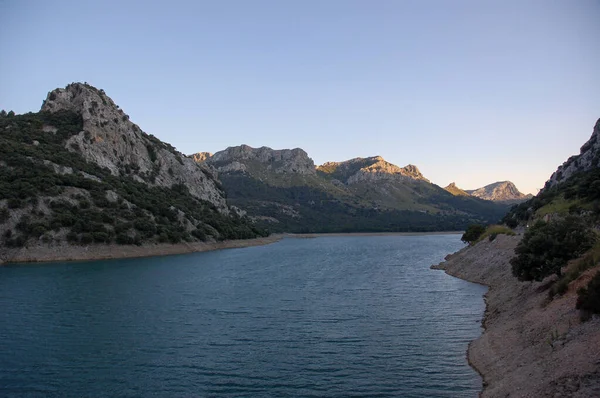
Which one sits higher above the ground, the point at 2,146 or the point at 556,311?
the point at 2,146

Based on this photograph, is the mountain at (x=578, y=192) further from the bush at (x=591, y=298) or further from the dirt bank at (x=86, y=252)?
the dirt bank at (x=86, y=252)

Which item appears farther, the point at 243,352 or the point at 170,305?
the point at 170,305

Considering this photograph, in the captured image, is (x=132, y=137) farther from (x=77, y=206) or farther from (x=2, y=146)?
(x=77, y=206)

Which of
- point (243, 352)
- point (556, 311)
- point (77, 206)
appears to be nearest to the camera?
point (556, 311)

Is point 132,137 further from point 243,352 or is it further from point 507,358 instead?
point 507,358

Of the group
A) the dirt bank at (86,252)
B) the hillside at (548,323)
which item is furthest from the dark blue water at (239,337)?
the dirt bank at (86,252)

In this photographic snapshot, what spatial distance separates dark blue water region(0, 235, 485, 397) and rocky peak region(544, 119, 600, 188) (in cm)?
6887

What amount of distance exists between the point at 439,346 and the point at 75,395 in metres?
22.1

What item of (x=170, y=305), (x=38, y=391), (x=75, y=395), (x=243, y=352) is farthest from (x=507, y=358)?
(x=170, y=305)

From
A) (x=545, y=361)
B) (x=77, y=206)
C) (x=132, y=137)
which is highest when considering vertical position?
(x=132, y=137)

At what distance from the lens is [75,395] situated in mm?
22453

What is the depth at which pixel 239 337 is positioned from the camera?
109ft

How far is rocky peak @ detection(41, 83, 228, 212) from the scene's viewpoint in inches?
5738

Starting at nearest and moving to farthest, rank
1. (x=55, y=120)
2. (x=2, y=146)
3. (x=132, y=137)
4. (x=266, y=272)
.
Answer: (x=266, y=272) → (x=2, y=146) → (x=55, y=120) → (x=132, y=137)
